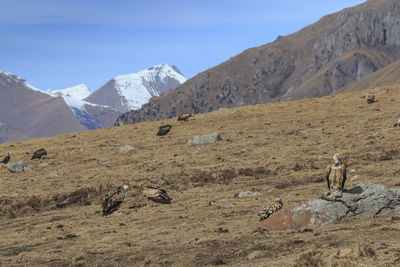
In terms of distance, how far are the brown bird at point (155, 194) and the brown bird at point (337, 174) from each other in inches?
358

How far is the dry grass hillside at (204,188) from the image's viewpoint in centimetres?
1424

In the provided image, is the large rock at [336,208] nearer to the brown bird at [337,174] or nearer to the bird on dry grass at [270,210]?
the bird on dry grass at [270,210]

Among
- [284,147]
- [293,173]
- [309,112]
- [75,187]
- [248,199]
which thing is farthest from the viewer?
[309,112]

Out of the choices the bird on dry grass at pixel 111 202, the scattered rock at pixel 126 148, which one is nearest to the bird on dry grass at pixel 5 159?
the scattered rock at pixel 126 148

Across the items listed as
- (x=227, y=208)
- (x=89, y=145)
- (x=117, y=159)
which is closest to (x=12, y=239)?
(x=227, y=208)

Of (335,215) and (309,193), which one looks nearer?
(335,215)

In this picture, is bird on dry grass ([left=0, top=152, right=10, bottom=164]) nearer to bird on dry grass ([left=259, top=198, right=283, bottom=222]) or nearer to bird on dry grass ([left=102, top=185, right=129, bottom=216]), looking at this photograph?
bird on dry grass ([left=102, top=185, right=129, bottom=216])

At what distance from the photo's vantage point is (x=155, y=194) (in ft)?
80.2

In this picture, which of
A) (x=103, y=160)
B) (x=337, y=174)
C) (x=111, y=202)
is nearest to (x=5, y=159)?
(x=103, y=160)

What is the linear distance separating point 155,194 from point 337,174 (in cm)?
989

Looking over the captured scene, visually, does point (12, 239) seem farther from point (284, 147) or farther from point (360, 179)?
point (284, 147)

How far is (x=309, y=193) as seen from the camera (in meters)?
22.1

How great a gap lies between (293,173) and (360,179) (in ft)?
17.8

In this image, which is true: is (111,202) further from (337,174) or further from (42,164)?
(42,164)
